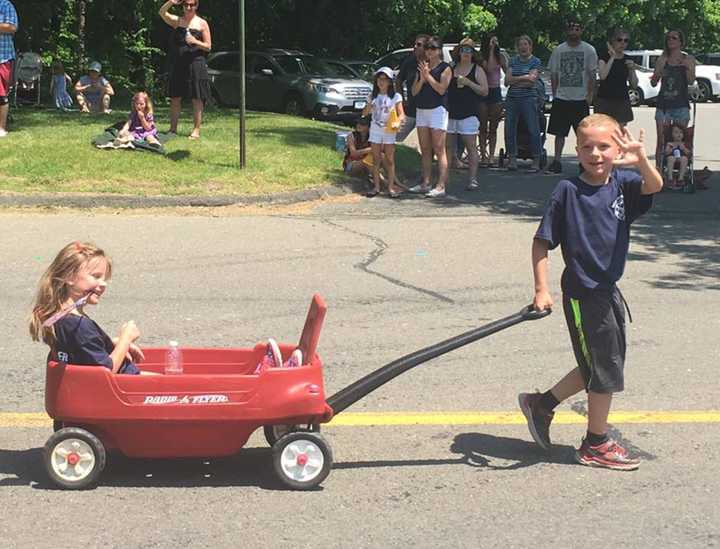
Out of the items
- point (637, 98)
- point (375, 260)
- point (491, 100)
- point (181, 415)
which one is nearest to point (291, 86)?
point (491, 100)

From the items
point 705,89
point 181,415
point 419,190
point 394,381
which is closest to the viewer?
point 181,415

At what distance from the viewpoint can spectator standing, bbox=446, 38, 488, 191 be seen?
1432 cm

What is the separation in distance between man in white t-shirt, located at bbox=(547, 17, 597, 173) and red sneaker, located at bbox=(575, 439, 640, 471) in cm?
1046

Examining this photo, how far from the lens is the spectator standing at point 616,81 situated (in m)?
15.0

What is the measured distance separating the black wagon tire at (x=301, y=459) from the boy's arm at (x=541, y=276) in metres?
1.05

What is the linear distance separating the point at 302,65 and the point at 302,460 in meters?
21.3

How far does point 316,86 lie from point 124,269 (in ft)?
51.1

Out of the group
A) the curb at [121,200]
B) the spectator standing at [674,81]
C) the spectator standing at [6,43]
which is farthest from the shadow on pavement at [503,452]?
the spectator standing at [6,43]

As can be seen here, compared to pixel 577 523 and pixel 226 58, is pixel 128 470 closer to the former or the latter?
pixel 577 523

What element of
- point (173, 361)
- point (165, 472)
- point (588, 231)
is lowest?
point (165, 472)

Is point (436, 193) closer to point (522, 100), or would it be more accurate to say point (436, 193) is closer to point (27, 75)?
point (522, 100)

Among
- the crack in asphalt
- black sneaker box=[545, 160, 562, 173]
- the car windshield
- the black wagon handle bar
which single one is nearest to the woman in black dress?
the crack in asphalt

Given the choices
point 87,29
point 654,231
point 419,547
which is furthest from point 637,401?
point 87,29

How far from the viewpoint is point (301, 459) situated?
4.96 meters
